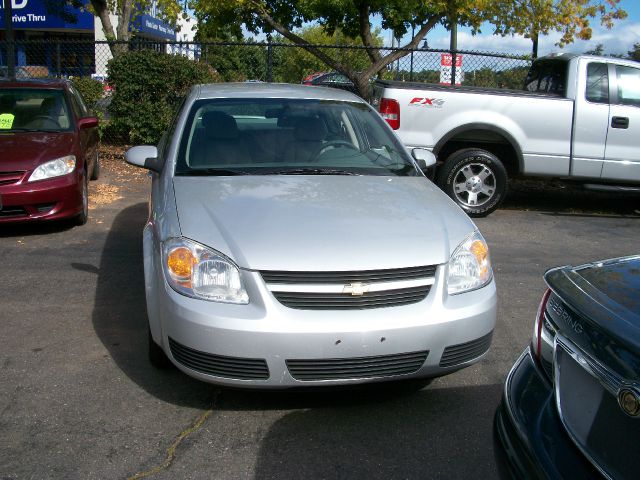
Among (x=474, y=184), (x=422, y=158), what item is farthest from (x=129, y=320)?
(x=474, y=184)

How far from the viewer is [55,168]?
7438 millimetres

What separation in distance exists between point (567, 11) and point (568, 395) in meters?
10.8

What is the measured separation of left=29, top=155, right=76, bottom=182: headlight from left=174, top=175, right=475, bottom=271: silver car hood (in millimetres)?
3319

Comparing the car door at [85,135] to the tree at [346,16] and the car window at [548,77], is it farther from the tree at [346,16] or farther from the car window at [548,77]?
the car window at [548,77]

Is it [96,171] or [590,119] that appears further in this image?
[96,171]

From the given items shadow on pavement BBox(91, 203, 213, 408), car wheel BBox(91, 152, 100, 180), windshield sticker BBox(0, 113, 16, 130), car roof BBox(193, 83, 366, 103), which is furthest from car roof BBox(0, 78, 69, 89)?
car roof BBox(193, 83, 366, 103)

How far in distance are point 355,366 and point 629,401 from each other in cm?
168

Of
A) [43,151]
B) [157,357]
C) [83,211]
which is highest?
[43,151]

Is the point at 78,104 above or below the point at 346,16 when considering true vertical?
below

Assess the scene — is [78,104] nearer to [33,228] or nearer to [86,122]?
[86,122]

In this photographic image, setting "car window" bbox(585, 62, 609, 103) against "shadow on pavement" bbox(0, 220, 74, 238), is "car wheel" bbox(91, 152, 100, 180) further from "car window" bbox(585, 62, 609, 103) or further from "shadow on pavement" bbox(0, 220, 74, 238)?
"car window" bbox(585, 62, 609, 103)

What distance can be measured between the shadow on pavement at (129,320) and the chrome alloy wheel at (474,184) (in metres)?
3.84

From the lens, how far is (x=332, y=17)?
41.2ft

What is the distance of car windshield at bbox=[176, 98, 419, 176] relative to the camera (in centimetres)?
487
